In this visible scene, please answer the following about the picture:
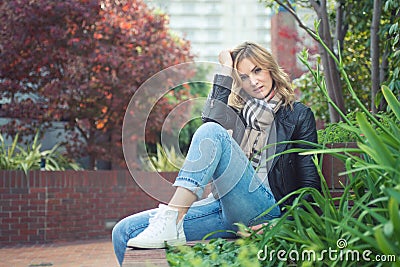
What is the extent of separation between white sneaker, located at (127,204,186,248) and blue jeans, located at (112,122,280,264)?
0.11 m

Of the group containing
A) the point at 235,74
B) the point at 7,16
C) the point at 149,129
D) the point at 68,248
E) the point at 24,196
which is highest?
the point at 7,16

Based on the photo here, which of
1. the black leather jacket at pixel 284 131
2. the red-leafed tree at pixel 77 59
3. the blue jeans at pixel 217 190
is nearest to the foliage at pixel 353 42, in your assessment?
the black leather jacket at pixel 284 131

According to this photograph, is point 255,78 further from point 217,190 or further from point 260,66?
point 217,190

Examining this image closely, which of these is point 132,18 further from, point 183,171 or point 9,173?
point 183,171

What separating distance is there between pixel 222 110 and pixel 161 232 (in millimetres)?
764

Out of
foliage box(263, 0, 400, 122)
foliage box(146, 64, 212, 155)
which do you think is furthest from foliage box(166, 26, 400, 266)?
foliage box(263, 0, 400, 122)

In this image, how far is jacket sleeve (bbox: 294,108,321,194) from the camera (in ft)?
7.61

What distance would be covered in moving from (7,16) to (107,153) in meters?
1.97

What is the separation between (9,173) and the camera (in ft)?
20.1

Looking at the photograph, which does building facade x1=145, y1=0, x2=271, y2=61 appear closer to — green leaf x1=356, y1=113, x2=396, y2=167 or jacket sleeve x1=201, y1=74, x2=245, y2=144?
jacket sleeve x1=201, y1=74, x2=245, y2=144

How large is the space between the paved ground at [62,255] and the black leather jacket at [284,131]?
251 centimetres

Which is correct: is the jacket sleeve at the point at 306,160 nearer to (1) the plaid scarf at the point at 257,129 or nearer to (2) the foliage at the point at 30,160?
(1) the plaid scarf at the point at 257,129

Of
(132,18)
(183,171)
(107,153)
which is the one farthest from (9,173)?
(183,171)

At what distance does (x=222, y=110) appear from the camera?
101 inches
